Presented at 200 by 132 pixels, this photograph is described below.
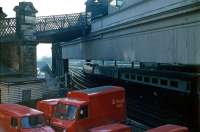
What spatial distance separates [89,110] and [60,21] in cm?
1218

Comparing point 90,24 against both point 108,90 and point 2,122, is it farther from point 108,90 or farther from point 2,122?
point 2,122

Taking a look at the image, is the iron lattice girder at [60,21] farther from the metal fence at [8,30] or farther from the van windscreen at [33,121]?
the van windscreen at [33,121]

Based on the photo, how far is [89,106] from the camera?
44.8 feet

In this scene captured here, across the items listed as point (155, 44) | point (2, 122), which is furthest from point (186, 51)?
point (2, 122)

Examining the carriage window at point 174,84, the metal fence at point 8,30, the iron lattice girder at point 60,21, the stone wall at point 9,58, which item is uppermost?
the iron lattice girder at point 60,21

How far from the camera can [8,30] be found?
20703 millimetres

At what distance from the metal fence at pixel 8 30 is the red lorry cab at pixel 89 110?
777 centimetres

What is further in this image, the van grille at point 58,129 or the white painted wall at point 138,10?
the white painted wall at point 138,10

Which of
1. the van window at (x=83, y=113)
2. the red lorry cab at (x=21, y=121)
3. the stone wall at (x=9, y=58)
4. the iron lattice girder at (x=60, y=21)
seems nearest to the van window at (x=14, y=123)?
the red lorry cab at (x=21, y=121)

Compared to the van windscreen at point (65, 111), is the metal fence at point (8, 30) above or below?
above

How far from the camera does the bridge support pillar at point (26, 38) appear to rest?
2033 centimetres

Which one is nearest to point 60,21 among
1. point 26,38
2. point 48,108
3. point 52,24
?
point 52,24

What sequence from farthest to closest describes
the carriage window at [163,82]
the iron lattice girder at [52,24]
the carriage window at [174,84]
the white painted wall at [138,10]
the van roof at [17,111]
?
the iron lattice girder at [52,24] → the carriage window at [163,82] → the carriage window at [174,84] → the white painted wall at [138,10] → the van roof at [17,111]

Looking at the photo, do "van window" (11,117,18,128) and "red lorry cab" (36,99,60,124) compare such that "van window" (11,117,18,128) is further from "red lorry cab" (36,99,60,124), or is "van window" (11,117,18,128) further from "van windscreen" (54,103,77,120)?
"red lorry cab" (36,99,60,124)
